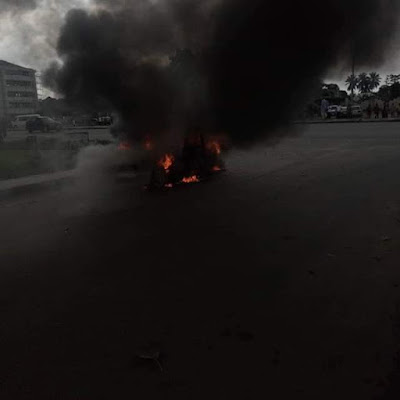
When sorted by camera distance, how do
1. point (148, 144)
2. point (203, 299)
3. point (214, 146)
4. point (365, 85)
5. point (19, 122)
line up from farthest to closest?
point (365, 85) < point (19, 122) < point (214, 146) < point (148, 144) < point (203, 299)

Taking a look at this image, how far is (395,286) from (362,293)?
1.22 feet

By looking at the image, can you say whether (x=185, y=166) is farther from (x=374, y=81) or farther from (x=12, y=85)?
(x=374, y=81)

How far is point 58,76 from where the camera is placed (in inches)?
469

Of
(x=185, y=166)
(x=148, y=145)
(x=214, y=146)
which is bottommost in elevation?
(x=185, y=166)

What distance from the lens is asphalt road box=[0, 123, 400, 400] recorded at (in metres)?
2.79

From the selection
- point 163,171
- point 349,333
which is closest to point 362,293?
point 349,333

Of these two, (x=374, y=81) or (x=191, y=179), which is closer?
(x=191, y=179)

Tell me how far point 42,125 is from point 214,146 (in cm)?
2806

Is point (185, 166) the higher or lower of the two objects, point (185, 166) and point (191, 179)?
the higher

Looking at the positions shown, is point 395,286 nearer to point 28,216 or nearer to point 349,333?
point 349,333

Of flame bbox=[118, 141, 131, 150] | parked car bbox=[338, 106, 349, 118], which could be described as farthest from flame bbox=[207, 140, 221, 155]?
parked car bbox=[338, 106, 349, 118]

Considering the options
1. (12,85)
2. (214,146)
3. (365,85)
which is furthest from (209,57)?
(365,85)

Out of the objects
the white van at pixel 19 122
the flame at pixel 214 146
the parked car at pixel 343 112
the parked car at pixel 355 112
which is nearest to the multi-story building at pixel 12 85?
the white van at pixel 19 122

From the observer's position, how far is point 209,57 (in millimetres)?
10438
